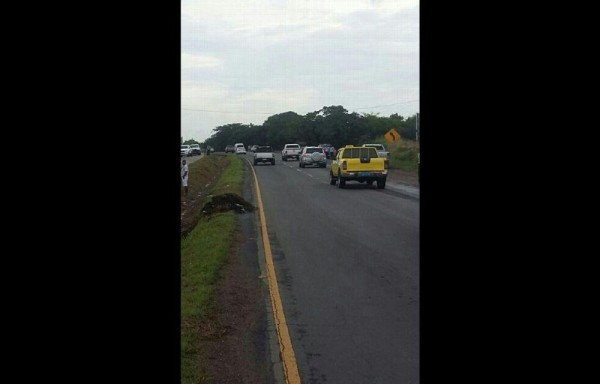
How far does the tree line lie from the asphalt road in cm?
5551

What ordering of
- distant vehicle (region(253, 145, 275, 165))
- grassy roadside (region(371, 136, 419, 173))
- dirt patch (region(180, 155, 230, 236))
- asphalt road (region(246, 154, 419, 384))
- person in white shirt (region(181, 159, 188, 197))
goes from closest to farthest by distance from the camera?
asphalt road (region(246, 154, 419, 384)) → dirt patch (region(180, 155, 230, 236)) → person in white shirt (region(181, 159, 188, 197)) → grassy roadside (region(371, 136, 419, 173)) → distant vehicle (region(253, 145, 275, 165))

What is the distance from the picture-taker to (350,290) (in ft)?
29.6

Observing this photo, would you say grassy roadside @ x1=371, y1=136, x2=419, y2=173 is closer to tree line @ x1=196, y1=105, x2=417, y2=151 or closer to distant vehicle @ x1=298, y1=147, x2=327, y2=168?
distant vehicle @ x1=298, y1=147, x2=327, y2=168

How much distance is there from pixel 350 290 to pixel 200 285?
1898mm

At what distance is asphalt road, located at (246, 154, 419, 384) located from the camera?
602 centimetres

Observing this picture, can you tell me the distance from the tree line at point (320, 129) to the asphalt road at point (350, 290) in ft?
182

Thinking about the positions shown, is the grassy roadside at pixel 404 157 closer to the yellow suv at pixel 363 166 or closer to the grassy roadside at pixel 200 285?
the yellow suv at pixel 363 166

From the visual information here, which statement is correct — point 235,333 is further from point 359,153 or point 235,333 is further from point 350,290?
point 359,153

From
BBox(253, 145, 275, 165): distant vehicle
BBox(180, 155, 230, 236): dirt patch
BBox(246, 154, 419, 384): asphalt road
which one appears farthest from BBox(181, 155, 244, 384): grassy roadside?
BBox(253, 145, 275, 165): distant vehicle

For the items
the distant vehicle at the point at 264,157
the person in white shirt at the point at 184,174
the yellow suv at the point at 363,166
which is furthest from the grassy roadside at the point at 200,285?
the distant vehicle at the point at 264,157

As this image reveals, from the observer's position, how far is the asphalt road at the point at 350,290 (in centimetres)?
602
